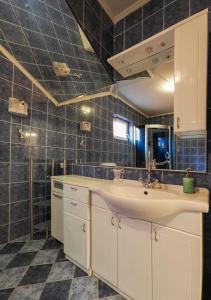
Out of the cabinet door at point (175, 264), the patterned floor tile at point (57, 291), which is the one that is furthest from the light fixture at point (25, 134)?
the cabinet door at point (175, 264)

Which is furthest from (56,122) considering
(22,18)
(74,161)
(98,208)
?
(98,208)

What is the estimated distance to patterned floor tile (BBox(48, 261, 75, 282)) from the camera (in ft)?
4.84

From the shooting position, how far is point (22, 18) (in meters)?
1.68

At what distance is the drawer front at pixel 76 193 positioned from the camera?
150 cm

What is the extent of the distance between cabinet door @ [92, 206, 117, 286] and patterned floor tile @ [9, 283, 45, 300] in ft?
1.52

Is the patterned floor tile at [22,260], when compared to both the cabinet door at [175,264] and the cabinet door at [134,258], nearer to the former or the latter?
the cabinet door at [134,258]

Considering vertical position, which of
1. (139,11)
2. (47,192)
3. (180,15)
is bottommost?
(47,192)

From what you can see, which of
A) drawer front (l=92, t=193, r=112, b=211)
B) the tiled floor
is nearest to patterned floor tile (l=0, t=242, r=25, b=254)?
the tiled floor

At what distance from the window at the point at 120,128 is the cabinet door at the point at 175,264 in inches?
38.8

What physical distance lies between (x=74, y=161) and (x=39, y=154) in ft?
1.75

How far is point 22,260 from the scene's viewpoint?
5.65 ft

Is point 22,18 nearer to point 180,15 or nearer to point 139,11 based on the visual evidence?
point 139,11

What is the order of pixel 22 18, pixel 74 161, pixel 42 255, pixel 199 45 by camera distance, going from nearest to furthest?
pixel 199 45 → pixel 22 18 → pixel 42 255 → pixel 74 161

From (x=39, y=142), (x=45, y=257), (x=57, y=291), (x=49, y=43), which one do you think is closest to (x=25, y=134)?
(x=39, y=142)
